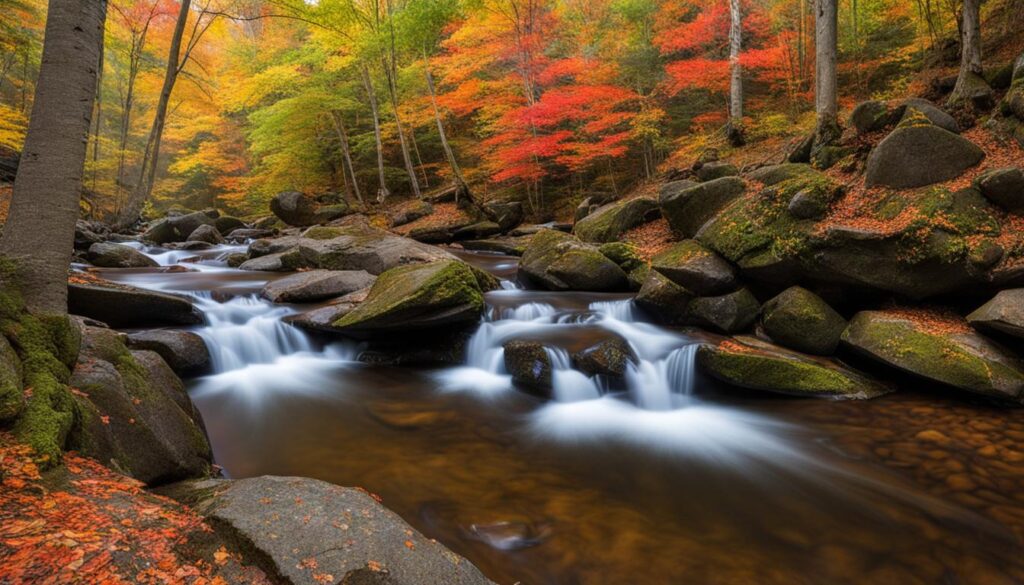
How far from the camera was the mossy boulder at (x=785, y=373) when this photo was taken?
18.5 ft

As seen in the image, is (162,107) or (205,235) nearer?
(162,107)

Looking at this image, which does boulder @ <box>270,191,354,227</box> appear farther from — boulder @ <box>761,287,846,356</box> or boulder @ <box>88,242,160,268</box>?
boulder @ <box>761,287,846,356</box>

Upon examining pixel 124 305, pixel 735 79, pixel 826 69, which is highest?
pixel 735 79

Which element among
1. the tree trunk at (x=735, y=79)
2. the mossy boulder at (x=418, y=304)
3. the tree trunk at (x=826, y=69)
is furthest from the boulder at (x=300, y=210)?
A: the tree trunk at (x=826, y=69)

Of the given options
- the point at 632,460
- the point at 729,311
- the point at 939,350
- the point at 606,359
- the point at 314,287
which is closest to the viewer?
the point at 632,460

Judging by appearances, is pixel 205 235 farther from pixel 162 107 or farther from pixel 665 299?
pixel 665 299

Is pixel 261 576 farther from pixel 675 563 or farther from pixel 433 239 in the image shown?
pixel 433 239

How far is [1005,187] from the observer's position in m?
5.92

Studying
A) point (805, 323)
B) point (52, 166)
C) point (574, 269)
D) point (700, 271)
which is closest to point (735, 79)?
point (574, 269)

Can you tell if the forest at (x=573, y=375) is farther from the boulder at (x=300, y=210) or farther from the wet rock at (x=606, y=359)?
the boulder at (x=300, y=210)

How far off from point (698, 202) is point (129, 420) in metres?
8.77

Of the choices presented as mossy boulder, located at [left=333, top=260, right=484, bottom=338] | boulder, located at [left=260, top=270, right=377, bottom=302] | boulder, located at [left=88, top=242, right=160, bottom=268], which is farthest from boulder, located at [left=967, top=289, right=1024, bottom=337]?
boulder, located at [left=88, top=242, right=160, bottom=268]

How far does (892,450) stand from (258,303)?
8800mm

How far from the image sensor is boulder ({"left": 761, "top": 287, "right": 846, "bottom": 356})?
20.7 feet
